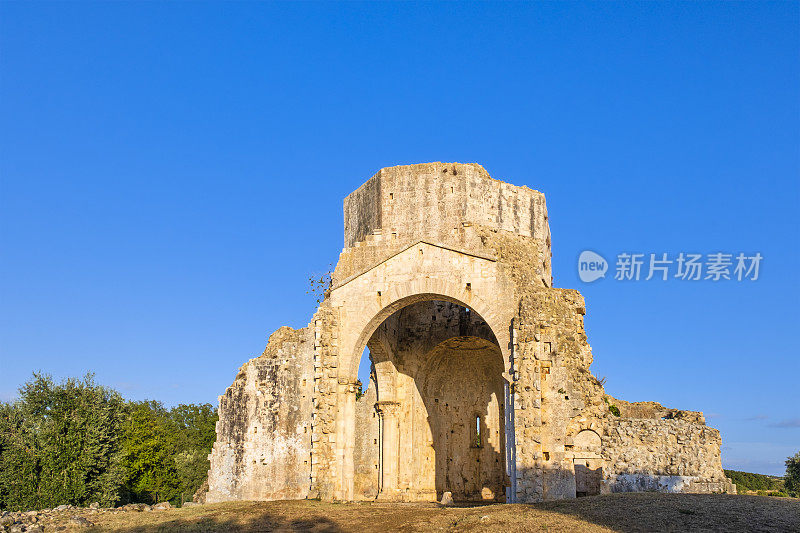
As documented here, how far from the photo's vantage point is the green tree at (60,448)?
21609mm

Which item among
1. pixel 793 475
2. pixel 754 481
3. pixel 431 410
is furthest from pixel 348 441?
pixel 754 481

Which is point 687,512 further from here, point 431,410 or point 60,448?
point 60,448

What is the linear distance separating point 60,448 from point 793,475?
88.6 feet

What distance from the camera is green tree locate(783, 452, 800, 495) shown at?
94.4 ft

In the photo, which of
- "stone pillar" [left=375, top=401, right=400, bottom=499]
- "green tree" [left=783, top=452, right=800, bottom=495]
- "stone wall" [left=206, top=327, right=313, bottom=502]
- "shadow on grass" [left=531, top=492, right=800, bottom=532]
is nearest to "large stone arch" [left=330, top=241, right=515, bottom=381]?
"stone wall" [left=206, top=327, right=313, bottom=502]

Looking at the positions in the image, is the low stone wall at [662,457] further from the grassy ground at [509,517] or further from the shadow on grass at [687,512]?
the shadow on grass at [687,512]

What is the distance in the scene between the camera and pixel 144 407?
40438 millimetres

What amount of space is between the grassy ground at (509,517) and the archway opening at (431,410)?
22.0 ft

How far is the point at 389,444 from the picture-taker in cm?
2558

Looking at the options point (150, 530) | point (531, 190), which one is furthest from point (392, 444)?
point (150, 530)

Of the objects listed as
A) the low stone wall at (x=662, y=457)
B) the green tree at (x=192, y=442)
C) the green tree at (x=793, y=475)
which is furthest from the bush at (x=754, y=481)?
the green tree at (x=192, y=442)

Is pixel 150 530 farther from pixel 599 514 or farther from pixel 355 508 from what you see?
pixel 599 514

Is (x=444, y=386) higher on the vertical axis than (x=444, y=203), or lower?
lower

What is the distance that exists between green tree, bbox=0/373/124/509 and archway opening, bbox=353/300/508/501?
8.64m
